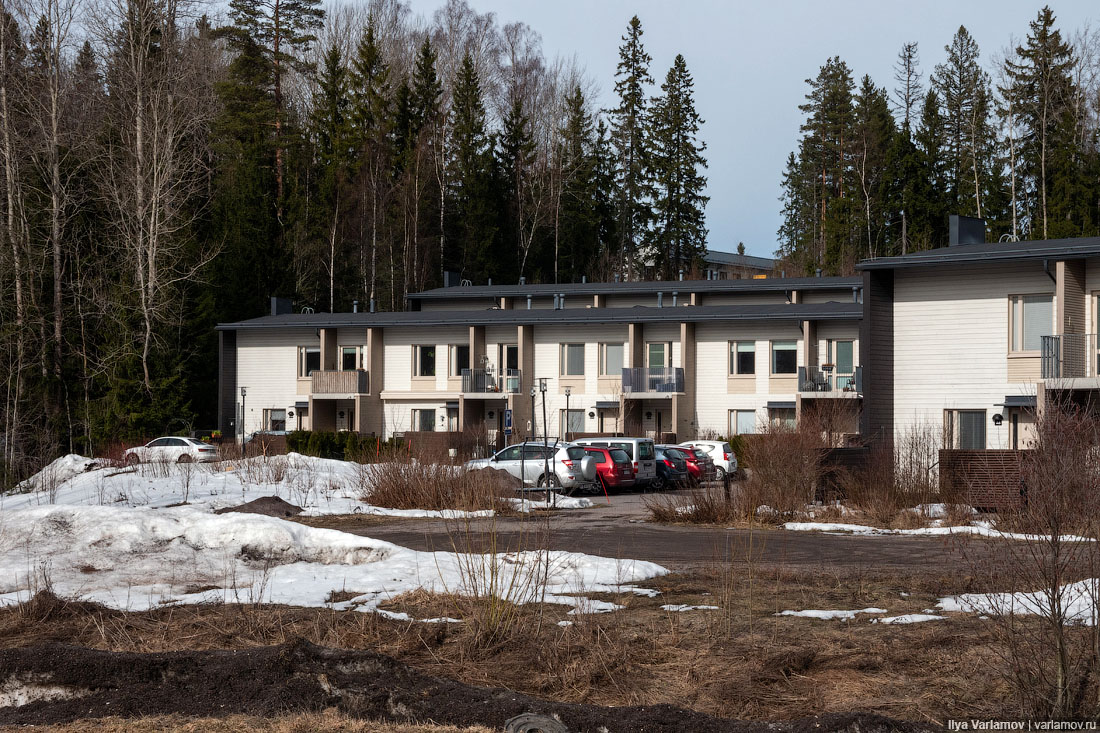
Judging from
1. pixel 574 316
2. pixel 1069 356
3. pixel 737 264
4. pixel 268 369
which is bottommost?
pixel 1069 356

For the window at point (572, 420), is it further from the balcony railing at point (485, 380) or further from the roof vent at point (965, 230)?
the roof vent at point (965, 230)

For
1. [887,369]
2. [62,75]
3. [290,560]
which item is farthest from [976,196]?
[290,560]

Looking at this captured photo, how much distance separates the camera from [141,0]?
153ft

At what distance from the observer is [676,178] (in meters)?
77.8

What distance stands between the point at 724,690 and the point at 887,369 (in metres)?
26.2

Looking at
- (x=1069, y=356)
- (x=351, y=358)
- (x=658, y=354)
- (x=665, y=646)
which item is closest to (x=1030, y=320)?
(x=1069, y=356)

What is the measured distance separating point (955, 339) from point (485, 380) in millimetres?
25694

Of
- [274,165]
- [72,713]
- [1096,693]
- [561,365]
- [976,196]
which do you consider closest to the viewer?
[1096,693]

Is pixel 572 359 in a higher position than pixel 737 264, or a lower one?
lower

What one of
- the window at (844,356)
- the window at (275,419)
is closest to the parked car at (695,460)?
the window at (844,356)

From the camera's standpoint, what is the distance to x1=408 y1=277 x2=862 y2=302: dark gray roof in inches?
2307

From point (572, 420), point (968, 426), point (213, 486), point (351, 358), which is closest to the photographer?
point (213, 486)

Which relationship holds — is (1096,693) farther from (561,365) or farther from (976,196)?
(976,196)

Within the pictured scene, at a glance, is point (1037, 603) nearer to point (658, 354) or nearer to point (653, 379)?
point (653, 379)
